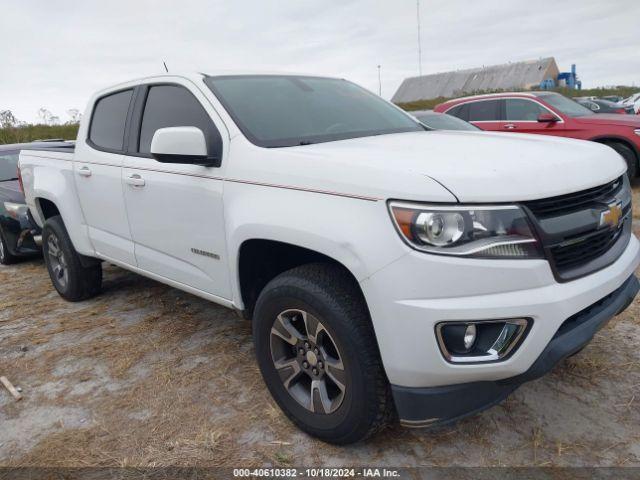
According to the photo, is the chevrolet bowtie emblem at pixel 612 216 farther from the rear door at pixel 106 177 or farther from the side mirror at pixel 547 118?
the side mirror at pixel 547 118

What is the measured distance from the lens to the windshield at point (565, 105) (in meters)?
8.82

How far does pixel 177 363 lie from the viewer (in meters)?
3.44

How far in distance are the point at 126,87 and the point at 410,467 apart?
3.15 metres

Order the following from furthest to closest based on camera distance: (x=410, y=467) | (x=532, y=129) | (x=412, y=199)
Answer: (x=532, y=129)
(x=410, y=467)
(x=412, y=199)

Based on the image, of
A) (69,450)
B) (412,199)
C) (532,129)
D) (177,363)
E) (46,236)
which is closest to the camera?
(412,199)

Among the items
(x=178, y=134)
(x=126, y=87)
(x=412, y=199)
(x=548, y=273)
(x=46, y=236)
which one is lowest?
(x=46, y=236)

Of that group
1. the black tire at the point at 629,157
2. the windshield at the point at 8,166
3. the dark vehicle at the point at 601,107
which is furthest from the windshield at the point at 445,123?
the windshield at the point at 8,166

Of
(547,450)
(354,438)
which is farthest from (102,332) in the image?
(547,450)

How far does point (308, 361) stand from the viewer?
2.46 metres

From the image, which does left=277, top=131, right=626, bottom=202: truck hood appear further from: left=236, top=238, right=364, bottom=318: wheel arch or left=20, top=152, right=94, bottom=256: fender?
left=20, top=152, right=94, bottom=256: fender

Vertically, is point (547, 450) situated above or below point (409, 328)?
below

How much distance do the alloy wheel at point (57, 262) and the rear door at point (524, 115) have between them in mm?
7406

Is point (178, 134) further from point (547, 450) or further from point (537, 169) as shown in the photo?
point (547, 450)

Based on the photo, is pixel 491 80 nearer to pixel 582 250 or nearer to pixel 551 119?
pixel 551 119
